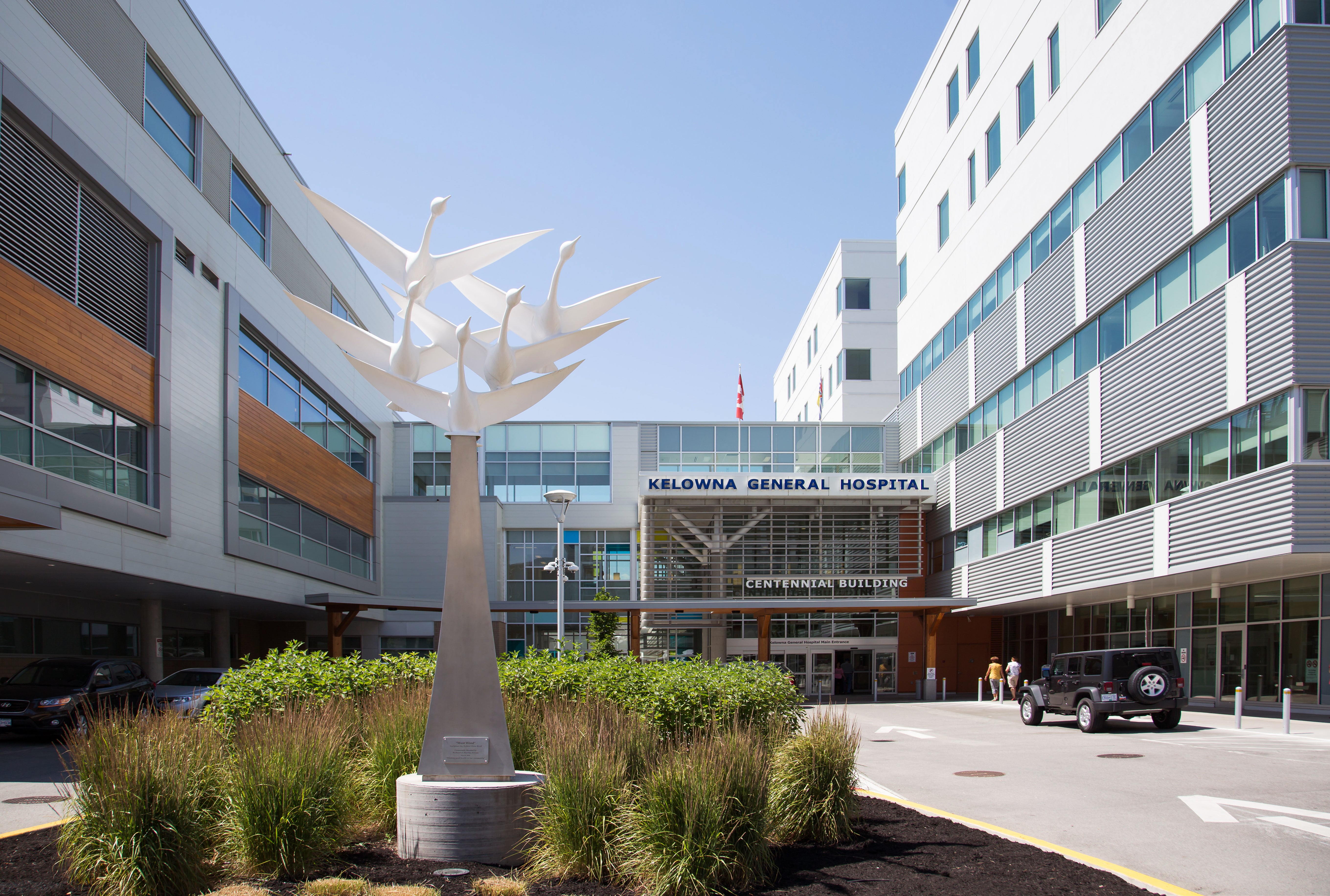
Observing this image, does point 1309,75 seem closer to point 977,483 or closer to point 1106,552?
point 1106,552

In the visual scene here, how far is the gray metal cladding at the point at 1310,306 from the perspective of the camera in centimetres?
1950

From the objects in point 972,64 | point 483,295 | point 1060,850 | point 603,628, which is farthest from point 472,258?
point 972,64

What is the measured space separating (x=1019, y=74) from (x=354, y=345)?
92.2 feet

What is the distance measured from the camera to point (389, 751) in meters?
9.98

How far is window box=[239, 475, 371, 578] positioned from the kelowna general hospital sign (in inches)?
448

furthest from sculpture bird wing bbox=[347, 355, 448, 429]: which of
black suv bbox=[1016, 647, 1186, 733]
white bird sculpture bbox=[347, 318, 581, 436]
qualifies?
black suv bbox=[1016, 647, 1186, 733]

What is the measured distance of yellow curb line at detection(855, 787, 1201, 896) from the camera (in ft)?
24.0

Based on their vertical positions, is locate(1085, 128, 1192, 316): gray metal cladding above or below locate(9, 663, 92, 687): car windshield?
above

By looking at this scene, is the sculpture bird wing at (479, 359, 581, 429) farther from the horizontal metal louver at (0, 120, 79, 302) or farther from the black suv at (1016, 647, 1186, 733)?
the black suv at (1016, 647, 1186, 733)

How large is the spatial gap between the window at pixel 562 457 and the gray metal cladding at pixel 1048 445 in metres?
16.6

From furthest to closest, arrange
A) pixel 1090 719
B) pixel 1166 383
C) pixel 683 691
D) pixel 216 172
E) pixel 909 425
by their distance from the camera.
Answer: pixel 909 425
pixel 216 172
pixel 1166 383
pixel 1090 719
pixel 683 691

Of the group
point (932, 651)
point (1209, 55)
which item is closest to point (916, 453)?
point (932, 651)

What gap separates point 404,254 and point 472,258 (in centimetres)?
73

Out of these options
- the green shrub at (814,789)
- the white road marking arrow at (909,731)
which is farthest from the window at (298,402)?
the green shrub at (814,789)
